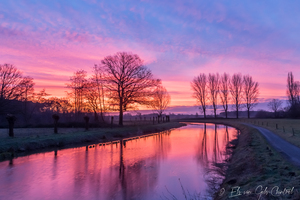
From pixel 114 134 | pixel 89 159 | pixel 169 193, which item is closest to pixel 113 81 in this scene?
pixel 114 134

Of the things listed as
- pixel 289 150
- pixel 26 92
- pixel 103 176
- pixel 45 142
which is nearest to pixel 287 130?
pixel 289 150

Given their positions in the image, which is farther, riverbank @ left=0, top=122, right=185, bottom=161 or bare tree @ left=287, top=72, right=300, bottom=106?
bare tree @ left=287, top=72, right=300, bottom=106

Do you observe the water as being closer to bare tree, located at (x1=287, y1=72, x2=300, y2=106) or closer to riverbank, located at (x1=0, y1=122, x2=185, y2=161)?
riverbank, located at (x1=0, y1=122, x2=185, y2=161)

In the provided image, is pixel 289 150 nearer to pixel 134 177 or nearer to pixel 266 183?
pixel 266 183

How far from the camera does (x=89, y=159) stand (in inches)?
570

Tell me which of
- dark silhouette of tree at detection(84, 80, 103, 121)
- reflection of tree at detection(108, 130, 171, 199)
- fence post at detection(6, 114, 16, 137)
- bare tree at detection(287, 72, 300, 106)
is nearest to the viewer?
reflection of tree at detection(108, 130, 171, 199)

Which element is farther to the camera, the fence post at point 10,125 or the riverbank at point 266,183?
the fence post at point 10,125

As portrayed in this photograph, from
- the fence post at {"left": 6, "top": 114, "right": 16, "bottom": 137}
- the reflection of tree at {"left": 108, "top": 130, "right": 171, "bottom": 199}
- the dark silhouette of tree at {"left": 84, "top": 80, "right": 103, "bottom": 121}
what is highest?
the dark silhouette of tree at {"left": 84, "top": 80, "right": 103, "bottom": 121}

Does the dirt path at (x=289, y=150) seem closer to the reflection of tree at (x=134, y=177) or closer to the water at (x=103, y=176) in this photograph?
the water at (x=103, y=176)

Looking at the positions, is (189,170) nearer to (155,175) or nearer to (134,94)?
(155,175)

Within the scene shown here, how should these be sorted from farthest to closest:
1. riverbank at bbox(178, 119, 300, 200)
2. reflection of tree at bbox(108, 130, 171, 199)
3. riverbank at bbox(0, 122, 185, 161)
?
riverbank at bbox(0, 122, 185, 161) → reflection of tree at bbox(108, 130, 171, 199) → riverbank at bbox(178, 119, 300, 200)

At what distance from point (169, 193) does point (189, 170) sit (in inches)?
147

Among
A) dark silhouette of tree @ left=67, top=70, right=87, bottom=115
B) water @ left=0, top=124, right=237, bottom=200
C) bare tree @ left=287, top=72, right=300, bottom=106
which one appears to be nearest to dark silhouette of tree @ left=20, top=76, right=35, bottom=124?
dark silhouette of tree @ left=67, top=70, right=87, bottom=115

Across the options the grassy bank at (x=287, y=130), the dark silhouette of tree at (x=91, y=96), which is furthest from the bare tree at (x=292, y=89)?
the dark silhouette of tree at (x=91, y=96)
